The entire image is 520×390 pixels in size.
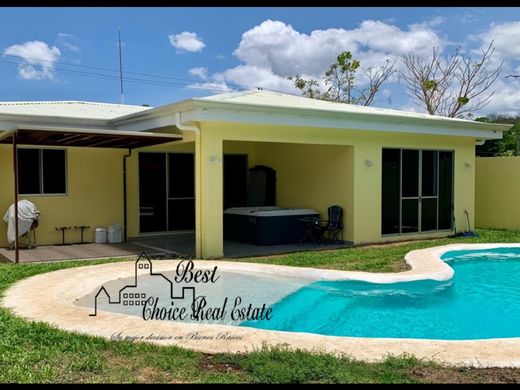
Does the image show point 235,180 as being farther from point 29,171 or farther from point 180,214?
point 29,171

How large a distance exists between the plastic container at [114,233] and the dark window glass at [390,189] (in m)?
6.84

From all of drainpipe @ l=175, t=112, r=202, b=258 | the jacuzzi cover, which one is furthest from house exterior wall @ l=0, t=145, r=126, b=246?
drainpipe @ l=175, t=112, r=202, b=258

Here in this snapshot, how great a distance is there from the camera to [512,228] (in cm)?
1630

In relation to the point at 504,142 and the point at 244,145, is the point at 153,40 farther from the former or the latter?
the point at 504,142

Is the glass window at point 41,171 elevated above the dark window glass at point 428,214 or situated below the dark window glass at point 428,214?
above

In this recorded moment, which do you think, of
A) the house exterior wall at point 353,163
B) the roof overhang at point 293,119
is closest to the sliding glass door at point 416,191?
the house exterior wall at point 353,163

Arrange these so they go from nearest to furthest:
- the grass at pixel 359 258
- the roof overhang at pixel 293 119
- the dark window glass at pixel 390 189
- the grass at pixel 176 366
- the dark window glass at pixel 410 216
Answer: the grass at pixel 176 366 → the grass at pixel 359 258 → the roof overhang at pixel 293 119 → the dark window glass at pixel 390 189 → the dark window glass at pixel 410 216

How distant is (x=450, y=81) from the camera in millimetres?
32656

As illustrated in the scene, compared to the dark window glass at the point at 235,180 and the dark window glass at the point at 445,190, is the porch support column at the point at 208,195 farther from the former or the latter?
the dark window glass at the point at 445,190

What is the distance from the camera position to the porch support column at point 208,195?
1036 centimetres

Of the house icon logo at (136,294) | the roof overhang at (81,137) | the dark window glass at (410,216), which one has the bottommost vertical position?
the house icon logo at (136,294)

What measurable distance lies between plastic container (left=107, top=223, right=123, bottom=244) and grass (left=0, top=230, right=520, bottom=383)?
25.9 feet

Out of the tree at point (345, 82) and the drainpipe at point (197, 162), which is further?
the tree at point (345, 82)
